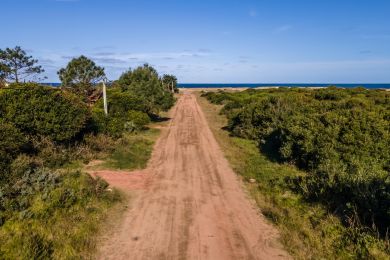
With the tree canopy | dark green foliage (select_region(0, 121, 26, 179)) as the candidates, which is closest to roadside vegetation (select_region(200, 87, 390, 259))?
dark green foliage (select_region(0, 121, 26, 179))

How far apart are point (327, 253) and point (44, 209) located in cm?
716

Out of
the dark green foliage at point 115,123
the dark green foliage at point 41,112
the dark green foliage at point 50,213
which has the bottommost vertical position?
the dark green foliage at point 50,213

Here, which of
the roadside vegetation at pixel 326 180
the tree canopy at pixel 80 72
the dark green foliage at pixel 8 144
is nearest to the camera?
the roadside vegetation at pixel 326 180

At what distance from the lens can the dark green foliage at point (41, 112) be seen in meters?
14.1

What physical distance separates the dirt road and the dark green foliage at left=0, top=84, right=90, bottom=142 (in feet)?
11.3

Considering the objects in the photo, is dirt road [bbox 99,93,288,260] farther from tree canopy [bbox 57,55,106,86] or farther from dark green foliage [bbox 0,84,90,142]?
tree canopy [bbox 57,55,106,86]

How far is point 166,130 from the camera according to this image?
28.0m

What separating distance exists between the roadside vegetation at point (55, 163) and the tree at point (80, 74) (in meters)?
0.50

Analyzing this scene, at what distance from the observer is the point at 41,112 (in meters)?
14.8

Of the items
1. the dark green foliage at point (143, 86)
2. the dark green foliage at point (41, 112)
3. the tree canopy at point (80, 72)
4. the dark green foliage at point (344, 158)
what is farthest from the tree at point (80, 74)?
the dark green foliage at point (344, 158)

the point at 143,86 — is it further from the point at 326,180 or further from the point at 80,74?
the point at 326,180

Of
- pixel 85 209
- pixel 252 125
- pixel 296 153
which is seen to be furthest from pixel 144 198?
pixel 252 125

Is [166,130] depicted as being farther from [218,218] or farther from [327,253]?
[327,253]

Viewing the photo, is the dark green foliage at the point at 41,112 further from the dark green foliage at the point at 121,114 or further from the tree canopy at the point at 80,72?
the tree canopy at the point at 80,72
